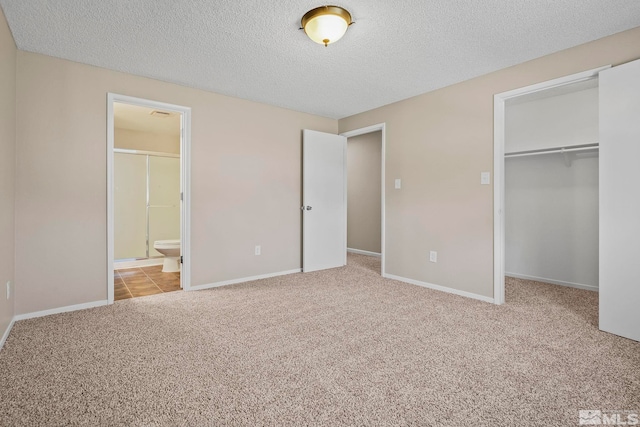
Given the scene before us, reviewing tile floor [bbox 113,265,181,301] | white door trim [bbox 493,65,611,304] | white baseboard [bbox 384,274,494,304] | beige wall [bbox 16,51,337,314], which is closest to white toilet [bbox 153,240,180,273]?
tile floor [bbox 113,265,181,301]

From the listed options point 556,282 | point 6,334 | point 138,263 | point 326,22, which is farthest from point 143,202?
point 556,282

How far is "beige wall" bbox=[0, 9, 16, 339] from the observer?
2156 millimetres

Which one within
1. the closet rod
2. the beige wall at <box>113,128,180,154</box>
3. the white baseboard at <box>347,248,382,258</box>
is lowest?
the white baseboard at <box>347,248,382,258</box>

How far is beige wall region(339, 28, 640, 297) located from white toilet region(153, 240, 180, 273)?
116 inches

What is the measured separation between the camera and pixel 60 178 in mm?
2818

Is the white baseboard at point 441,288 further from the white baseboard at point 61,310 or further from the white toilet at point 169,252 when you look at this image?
the white baseboard at point 61,310

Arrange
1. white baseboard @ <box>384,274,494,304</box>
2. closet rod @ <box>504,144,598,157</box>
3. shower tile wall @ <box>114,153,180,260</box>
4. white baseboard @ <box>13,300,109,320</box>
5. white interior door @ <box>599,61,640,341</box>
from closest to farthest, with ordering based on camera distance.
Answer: white interior door @ <box>599,61,640,341</box> < white baseboard @ <box>13,300,109,320</box> < white baseboard @ <box>384,274,494,304</box> < closet rod @ <box>504,144,598,157</box> < shower tile wall @ <box>114,153,180,260</box>

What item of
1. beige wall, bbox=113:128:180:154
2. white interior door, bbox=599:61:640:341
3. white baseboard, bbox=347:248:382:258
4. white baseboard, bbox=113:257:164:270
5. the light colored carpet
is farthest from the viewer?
white baseboard, bbox=347:248:382:258

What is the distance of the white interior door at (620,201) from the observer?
7.38ft

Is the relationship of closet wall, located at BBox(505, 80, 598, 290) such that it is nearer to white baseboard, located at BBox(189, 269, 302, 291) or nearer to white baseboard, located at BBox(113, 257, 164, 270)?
white baseboard, located at BBox(189, 269, 302, 291)

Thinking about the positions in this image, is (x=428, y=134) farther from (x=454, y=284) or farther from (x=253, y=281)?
(x=253, y=281)

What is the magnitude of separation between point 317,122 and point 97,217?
3.04 meters

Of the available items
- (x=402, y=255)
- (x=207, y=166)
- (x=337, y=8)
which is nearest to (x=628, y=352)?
(x=402, y=255)

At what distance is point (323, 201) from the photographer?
4656 mm
